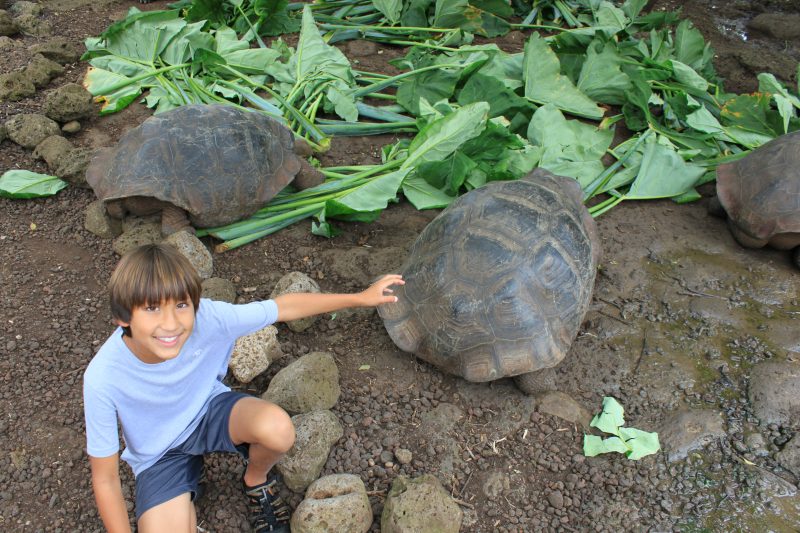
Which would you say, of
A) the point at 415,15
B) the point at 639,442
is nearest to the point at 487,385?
the point at 639,442

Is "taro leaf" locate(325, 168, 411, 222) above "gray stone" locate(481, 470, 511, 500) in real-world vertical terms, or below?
above

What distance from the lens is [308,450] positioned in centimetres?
227

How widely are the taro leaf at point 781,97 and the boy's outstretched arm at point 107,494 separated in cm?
410

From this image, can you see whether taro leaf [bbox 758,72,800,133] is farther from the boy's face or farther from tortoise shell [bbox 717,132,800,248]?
the boy's face

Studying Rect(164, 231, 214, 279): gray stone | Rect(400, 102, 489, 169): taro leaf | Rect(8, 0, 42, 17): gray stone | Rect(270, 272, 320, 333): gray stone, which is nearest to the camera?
Rect(270, 272, 320, 333): gray stone

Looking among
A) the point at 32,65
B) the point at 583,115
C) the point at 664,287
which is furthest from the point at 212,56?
the point at 664,287

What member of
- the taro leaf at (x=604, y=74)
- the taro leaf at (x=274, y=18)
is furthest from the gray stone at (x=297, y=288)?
the taro leaf at (x=274, y=18)

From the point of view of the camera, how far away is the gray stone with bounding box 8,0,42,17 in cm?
550

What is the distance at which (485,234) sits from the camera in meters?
2.59

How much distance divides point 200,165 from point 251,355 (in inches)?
47.3

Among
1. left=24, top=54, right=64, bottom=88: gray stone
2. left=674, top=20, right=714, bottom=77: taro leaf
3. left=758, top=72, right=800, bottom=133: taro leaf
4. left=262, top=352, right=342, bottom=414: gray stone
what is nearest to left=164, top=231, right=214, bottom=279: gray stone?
left=262, top=352, right=342, bottom=414: gray stone

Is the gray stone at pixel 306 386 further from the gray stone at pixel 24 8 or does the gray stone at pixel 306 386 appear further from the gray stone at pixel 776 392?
the gray stone at pixel 24 8

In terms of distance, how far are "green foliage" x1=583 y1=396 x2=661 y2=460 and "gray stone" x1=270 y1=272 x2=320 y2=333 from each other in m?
1.26

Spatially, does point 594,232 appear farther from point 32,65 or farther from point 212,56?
point 32,65
